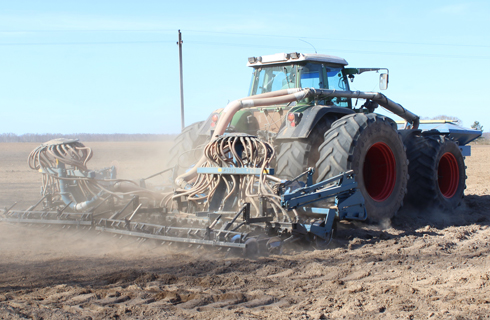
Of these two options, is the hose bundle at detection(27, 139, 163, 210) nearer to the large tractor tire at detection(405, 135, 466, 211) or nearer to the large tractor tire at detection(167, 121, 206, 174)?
the large tractor tire at detection(167, 121, 206, 174)

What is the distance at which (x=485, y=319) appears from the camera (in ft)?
10.2

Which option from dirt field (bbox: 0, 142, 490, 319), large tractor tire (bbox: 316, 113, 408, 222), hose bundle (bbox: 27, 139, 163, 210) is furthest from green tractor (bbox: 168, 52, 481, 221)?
hose bundle (bbox: 27, 139, 163, 210)

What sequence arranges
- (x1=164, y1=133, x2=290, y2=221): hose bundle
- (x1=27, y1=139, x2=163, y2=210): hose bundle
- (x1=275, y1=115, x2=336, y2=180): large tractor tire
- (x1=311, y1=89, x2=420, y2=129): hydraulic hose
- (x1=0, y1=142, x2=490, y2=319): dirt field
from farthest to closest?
(x1=311, y1=89, x2=420, y2=129): hydraulic hose
(x1=27, y1=139, x2=163, y2=210): hose bundle
(x1=275, y1=115, x2=336, y2=180): large tractor tire
(x1=164, y1=133, x2=290, y2=221): hose bundle
(x1=0, y1=142, x2=490, y2=319): dirt field

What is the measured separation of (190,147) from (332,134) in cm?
253

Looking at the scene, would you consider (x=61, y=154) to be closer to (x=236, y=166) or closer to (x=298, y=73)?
(x=236, y=166)

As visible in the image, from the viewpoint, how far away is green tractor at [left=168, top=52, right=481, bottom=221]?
598cm

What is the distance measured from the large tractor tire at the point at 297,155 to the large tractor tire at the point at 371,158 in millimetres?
196

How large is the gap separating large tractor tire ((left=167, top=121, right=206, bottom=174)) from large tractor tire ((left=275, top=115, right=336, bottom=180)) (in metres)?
1.63

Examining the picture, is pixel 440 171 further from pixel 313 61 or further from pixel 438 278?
pixel 438 278

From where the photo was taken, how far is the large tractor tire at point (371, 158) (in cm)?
579

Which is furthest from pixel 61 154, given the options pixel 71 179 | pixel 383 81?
pixel 383 81

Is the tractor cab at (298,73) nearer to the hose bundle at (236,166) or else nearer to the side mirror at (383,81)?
the side mirror at (383,81)

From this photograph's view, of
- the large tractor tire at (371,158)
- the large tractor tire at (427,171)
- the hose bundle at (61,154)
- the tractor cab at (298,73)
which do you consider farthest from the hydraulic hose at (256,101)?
the large tractor tire at (427,171)

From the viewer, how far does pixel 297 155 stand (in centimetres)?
598
